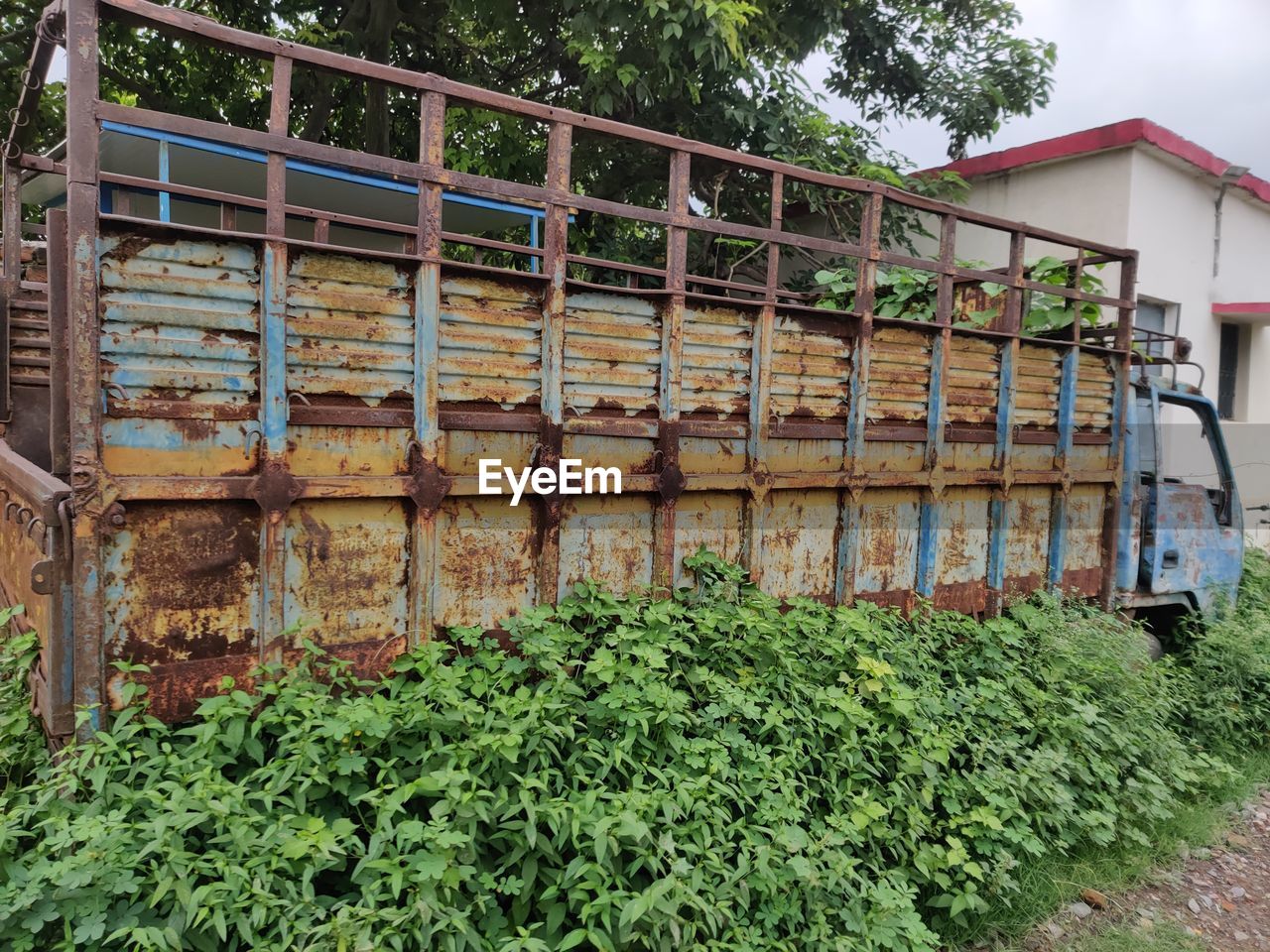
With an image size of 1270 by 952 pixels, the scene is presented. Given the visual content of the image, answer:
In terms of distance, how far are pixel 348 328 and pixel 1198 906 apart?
4.29m

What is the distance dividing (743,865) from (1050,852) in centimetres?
184

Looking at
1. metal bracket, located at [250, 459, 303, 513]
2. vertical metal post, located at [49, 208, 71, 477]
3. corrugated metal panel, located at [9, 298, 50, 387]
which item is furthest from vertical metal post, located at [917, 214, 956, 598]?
corrugated metal panel, located at [9, 298, 50, 387]

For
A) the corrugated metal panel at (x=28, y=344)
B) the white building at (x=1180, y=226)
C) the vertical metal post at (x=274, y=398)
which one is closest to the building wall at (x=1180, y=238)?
the white building at (x=1180, y=226)

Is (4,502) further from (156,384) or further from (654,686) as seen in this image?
(654,686)

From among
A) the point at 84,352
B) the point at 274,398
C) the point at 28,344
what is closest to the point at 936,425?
the point at 274,398

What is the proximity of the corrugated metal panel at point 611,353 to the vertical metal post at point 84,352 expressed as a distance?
1.55 m

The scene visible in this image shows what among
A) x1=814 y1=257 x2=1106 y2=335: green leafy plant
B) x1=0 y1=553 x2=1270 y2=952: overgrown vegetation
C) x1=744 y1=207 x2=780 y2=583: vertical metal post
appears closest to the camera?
x1=0 y1=553 x2=1270 y2=952: overgrown vegetation

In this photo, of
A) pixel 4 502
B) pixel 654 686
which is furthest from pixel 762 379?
pixel 4 502

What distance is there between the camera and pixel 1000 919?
3256 mm

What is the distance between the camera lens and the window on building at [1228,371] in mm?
9648

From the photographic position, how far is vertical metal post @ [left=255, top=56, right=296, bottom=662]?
8.39ft

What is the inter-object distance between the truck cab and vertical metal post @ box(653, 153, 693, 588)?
11.6 ft

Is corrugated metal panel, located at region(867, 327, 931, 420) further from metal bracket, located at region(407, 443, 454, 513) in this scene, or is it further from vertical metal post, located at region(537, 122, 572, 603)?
metal bracket, located at region(407, 443, 454, 513)

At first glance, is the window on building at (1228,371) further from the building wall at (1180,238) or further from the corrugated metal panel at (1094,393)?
the corrugated metal panel at (1094,393)
